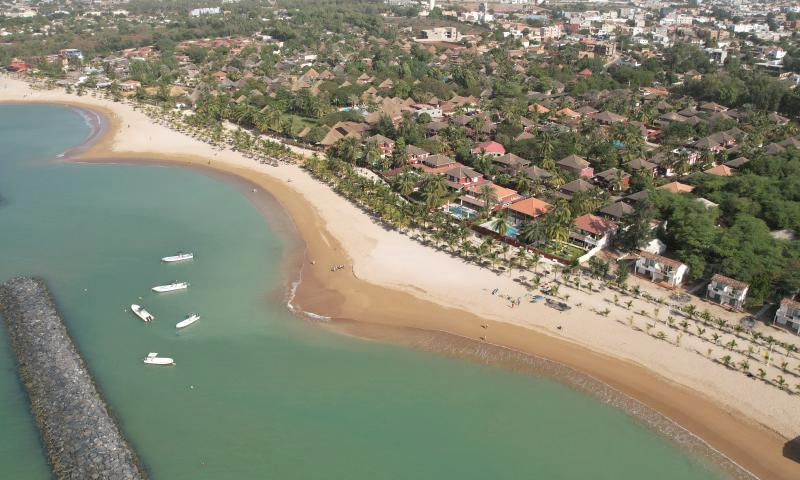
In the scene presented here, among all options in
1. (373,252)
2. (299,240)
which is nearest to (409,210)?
(373,252)

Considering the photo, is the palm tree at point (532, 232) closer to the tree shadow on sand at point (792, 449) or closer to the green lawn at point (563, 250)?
the green lawn at point (563, 250)

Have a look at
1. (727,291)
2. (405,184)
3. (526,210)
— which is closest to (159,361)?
(405,184)

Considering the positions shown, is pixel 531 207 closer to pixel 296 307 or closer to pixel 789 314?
pixel 789 314

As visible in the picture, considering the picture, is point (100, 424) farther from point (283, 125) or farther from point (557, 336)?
point (283, 125)

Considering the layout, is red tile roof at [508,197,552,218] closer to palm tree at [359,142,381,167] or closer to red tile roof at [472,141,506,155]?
red tile roof at [472,141,506,155]

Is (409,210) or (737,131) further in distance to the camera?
(737,131)
